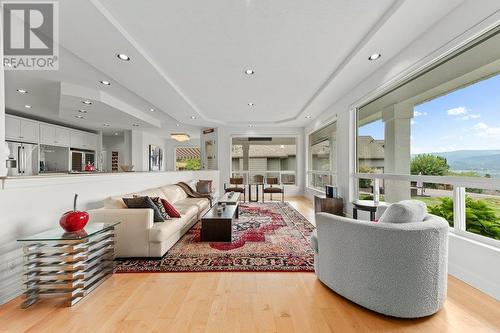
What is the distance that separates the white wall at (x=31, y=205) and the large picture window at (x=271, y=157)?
5.60 m

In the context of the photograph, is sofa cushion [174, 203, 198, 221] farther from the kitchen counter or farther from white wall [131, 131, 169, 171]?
white wall [131, 131, 169, 171]

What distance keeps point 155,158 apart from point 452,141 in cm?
993

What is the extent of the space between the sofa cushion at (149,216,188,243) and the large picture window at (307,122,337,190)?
13.9 feet

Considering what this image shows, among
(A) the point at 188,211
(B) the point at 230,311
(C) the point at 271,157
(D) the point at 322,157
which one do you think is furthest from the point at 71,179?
(C) the point at 271,157

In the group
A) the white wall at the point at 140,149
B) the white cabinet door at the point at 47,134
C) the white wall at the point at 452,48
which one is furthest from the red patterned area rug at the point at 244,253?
the white wall at the point at 140,149

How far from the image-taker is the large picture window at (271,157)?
8.51 m

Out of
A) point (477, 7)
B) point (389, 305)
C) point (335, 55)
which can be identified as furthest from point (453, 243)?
point (335, 55)

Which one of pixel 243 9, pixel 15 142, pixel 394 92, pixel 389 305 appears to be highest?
pixel 243 9

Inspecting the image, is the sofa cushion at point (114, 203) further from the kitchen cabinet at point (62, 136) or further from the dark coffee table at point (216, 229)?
the kitchen cabinet at point (62, 136)

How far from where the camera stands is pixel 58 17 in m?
2.20

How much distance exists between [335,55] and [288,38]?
86 cm

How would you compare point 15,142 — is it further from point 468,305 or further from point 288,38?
point 468,305

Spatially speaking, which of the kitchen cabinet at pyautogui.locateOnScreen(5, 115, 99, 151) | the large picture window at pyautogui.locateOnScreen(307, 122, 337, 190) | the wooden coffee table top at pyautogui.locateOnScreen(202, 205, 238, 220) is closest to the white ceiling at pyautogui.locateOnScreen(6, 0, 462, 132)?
the kitchen cabinet at pyautogui.locateOnScreen(5, 115, 99, 151)

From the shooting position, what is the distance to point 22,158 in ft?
18.0
